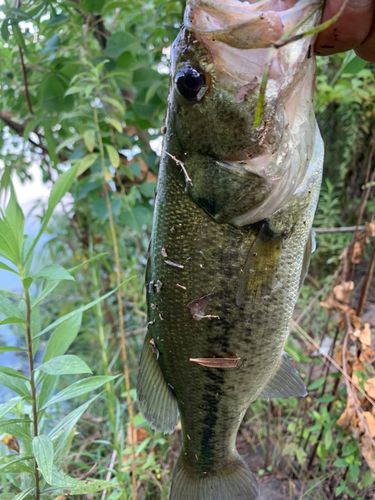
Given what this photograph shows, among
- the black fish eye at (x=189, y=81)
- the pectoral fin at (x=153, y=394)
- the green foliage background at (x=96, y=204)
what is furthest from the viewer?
the pectoral fin at (x=153, y=394)

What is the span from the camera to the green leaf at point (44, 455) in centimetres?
68

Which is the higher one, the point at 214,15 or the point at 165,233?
the point at 214,15

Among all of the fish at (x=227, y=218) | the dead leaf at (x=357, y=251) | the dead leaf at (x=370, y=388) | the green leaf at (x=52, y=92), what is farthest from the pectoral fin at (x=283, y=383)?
the green leaf at (x=52, y=92)

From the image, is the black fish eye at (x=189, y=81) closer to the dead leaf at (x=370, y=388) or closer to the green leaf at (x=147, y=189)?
the green leaf at (x=147, y=189)

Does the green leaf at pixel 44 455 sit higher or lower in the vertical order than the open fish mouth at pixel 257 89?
lower

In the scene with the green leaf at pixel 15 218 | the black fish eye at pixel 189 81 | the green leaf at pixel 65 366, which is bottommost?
the green leaf at pixel 65 366

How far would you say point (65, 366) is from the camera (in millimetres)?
752

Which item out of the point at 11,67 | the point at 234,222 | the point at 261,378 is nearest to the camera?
the point at 234,222

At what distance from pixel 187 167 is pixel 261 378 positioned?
0.59 metres

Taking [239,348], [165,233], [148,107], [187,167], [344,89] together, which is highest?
[344,89]

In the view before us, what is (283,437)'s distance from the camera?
6.32 ft

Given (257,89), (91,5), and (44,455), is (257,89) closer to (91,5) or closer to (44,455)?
(44,455)

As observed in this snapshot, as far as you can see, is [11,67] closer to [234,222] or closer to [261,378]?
[234,222]

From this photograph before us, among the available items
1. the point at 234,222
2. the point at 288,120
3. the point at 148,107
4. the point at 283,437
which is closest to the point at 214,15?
the point at 288,120
